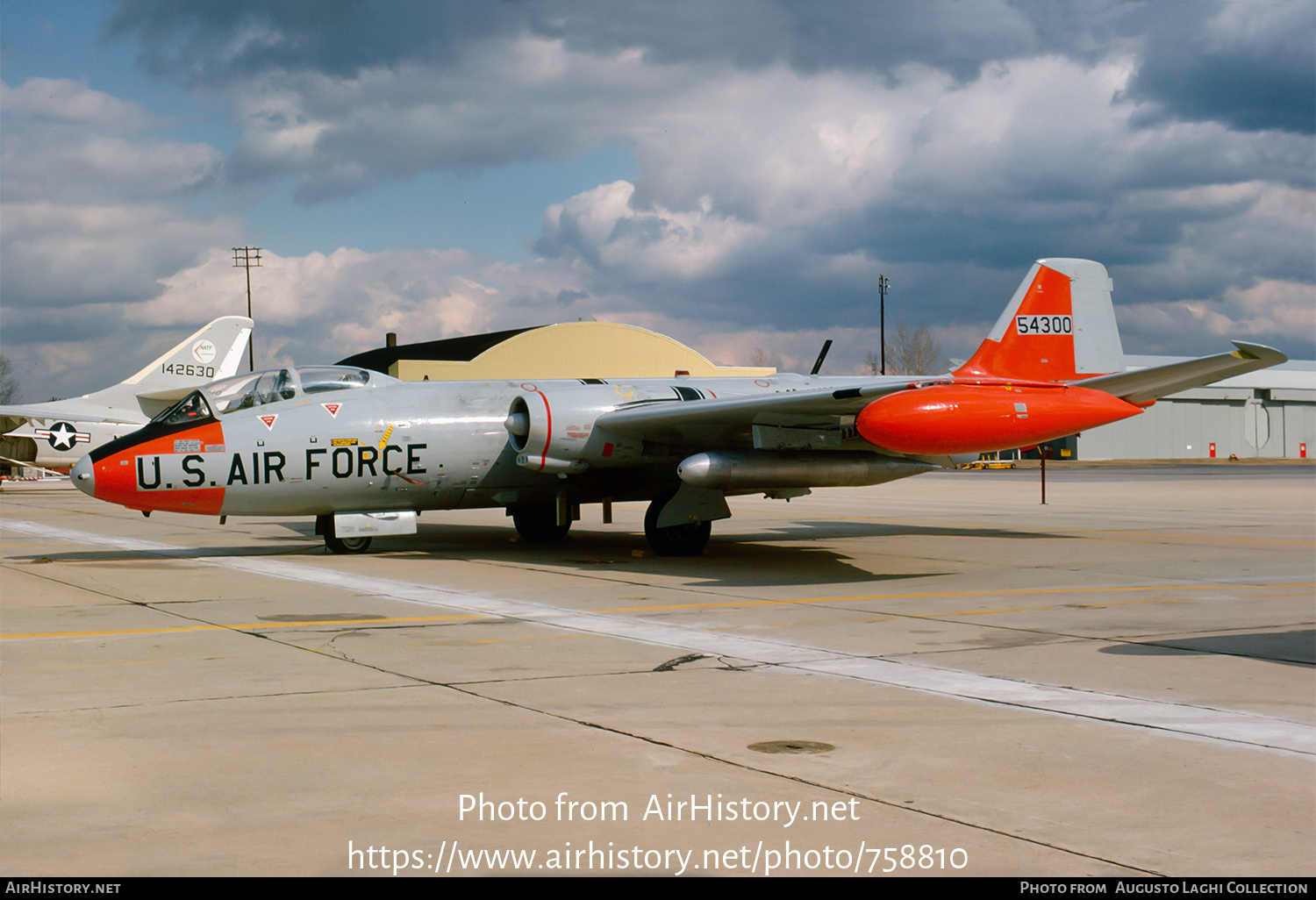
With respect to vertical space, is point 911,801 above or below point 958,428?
below

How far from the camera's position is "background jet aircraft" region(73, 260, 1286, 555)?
1294 centimetres

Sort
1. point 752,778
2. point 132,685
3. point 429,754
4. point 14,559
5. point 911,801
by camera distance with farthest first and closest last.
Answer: point 14,559
point 132,685
point 429,754
point 752,778
point 911,801

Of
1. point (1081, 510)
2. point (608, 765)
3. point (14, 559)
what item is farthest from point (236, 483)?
point (1081, 510)

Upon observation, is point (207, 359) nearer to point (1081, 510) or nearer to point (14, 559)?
point (14, 559)

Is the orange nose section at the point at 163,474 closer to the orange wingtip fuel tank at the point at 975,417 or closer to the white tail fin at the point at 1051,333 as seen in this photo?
the orange wingtip fuel tank at the point at 975,417

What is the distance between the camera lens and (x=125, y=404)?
120 ft

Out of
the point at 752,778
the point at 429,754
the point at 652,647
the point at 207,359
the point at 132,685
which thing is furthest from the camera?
the point at 207,359

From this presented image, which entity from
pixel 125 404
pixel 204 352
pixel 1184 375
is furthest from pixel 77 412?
pixel 1184 375

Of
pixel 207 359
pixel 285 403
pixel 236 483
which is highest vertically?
pixel 207 359

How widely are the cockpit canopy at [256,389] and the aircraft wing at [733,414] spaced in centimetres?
377

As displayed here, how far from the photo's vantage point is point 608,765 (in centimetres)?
511

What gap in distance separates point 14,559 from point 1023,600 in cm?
1369

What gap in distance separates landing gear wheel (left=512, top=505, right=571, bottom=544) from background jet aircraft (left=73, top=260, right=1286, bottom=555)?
950 millimetres

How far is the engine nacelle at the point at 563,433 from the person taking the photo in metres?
14.6
